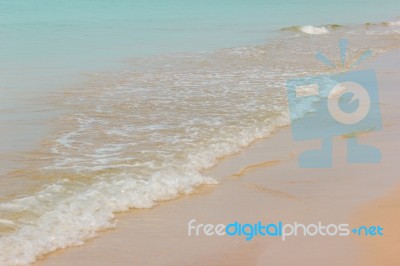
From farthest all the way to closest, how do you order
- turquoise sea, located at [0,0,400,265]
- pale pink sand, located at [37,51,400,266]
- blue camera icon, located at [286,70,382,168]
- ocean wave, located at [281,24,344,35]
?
ocean wave, located at [281,24,344,35] → blue camera icon, located at [286,70,382,168] → turquoise sea, located at [0,0,400,265] → pale pink sand, located at [37,51,400,266]

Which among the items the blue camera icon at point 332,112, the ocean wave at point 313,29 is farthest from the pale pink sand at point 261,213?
the ocean wave at point 313,29

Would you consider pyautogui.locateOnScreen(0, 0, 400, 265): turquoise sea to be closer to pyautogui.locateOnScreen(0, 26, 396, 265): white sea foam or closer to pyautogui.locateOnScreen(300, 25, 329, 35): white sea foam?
pyautogui.locateOnScreen(0, 26, 396, 265): white sea foam

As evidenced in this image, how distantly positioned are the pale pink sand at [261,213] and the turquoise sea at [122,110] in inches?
8.3

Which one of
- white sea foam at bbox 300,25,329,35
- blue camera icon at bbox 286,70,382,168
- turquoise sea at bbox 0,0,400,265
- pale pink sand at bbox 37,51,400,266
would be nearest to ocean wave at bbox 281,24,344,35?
white sea foam at bbox 300,25,329,35

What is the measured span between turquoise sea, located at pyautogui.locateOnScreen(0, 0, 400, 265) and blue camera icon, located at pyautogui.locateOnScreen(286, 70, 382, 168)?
250 millimetres

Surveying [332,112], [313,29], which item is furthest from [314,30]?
[332,112]

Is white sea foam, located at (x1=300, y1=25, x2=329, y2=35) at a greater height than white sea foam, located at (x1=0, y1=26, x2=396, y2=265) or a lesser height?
greater

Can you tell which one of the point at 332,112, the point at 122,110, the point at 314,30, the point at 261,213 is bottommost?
the point at 261,213

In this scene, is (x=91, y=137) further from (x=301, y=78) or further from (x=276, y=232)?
(x=301, y=78)

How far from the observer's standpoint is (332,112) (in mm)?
9047

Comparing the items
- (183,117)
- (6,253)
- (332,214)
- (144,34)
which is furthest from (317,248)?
(144,34)

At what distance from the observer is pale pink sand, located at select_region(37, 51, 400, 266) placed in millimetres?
4578

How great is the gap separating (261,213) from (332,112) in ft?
13.0

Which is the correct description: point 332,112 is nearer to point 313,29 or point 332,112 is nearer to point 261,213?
point 261,213
